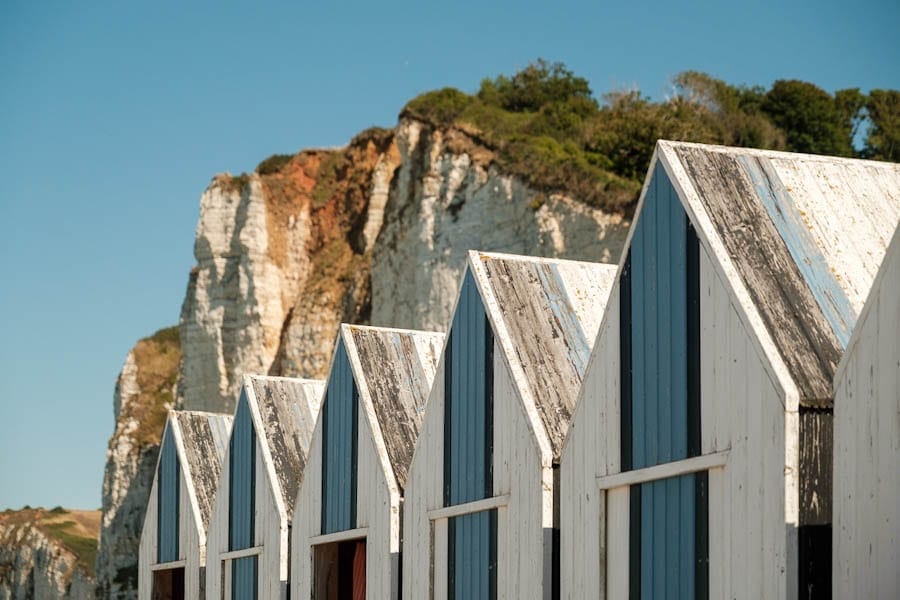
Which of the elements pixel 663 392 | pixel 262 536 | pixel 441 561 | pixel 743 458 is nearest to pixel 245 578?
pixel 262 536

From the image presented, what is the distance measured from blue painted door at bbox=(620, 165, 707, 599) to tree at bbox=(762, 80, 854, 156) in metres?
55.1

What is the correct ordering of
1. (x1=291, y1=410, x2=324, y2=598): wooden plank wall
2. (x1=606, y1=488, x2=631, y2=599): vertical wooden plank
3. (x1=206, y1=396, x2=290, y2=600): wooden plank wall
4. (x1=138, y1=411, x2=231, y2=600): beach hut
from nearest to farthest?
(x1=606, y1=488, x2=631, y2=599): vertical wooden plank, (x1=291, y1=410, x2=324, y2=598): wooden plank wall, (x1=206, y1=396, x2=290, y2=600): wooden plank wall, (x1=138, y1=411, x2=231, y2=600): beach hut

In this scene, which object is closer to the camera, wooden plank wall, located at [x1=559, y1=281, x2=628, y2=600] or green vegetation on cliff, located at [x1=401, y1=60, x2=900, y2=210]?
wooden plank wall, located at [x1=559, y1=281, x2=628, y2=600]

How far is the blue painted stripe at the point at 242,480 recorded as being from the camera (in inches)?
1023

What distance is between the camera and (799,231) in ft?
46.9

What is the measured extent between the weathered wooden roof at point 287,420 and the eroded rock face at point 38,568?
173ft

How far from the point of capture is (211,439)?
30.9 m

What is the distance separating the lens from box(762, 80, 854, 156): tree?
2694 inches

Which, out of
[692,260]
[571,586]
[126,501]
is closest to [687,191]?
[692,260]

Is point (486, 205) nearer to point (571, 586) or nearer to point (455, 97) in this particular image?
point (455, 97)

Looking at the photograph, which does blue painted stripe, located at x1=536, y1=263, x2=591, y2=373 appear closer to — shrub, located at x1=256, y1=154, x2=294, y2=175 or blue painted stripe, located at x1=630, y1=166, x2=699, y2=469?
blue painted stripe, located at x1=630, y1=166, x2=699, y2=469

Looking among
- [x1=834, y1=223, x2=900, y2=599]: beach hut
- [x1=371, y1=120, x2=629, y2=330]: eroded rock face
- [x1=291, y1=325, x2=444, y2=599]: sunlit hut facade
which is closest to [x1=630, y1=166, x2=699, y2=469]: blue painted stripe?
[x1=834, y1=223, x2=900, y2=599]: beach hut

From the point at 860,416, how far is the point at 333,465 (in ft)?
40.5

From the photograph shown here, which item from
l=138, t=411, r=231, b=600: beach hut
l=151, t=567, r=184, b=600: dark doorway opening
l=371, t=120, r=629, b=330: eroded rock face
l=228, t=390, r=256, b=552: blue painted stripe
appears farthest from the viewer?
l=371, t=120, r=629, b=330: eroded rock face
